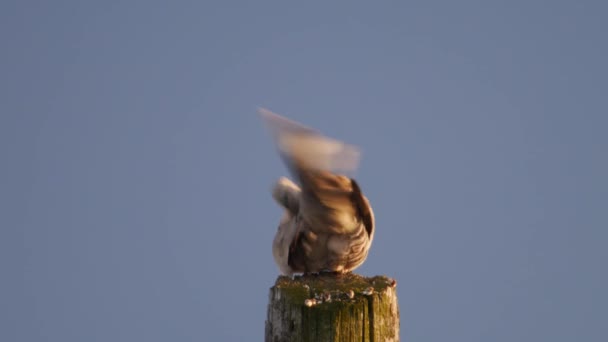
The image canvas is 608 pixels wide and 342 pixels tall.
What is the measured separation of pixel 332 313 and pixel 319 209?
1428 millimetres

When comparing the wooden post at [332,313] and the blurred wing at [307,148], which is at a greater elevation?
the blurred wing at [307,148]

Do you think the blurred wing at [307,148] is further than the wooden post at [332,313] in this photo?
Yes

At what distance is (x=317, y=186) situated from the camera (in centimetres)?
552

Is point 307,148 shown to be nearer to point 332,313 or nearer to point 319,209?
point 319,209

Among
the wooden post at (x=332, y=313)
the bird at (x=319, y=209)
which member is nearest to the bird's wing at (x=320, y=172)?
the bird at (x=319, y=209)

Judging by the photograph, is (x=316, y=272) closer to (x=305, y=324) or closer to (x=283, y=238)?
(x=283, y=238)

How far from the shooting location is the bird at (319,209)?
17.2ft

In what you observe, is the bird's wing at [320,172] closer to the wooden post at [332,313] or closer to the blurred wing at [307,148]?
the blurred wing at [307,148]

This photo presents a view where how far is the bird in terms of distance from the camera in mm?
5230

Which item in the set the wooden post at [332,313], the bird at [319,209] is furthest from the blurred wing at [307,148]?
the wooden post at [332,313]

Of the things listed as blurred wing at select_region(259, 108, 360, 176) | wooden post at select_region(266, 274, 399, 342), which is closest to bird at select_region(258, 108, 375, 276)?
blurred wing at select_region(259, 108, 360, 176)

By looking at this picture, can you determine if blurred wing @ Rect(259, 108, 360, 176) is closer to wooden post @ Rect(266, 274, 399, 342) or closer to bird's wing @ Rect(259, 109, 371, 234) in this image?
bird's wing @ Rect(259, 109, 371, 234)

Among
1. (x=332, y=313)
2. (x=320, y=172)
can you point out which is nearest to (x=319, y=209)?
(x=320, y=172)

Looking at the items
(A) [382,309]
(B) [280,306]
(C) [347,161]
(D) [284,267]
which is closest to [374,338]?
(A) [382,309]
